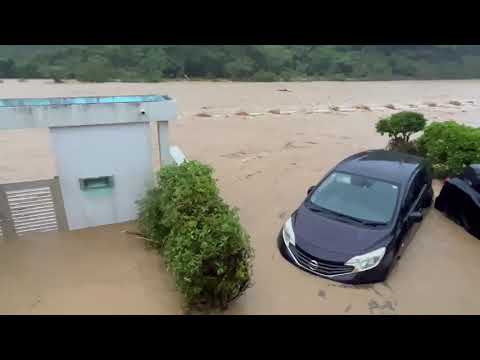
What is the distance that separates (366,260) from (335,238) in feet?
1.49

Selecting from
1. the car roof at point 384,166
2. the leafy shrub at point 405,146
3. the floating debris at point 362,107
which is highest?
the car roof at point 384,166

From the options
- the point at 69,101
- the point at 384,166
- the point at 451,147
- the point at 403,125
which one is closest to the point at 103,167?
the point at 69,101

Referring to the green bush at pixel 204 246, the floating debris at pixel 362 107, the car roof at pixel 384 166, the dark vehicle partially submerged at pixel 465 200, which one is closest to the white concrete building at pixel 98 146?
the green bush at pixel 204 246

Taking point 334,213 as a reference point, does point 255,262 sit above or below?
below

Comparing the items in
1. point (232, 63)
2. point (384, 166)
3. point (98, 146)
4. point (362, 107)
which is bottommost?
point (362, 107)

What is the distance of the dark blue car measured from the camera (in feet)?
14.0

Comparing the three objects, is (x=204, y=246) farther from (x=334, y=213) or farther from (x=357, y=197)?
(x=357, y=197)

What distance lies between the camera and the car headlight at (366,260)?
423 centimetres

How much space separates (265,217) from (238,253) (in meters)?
2.80

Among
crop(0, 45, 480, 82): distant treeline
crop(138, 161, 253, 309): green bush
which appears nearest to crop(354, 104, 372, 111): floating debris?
crop(0, 45, 480, 82): distant treeline

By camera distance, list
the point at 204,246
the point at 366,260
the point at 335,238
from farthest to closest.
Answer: the point at 335,238
the point at 366,260
the point at 204,246

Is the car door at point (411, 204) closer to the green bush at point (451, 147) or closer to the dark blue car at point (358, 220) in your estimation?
the dark blue car at point (358, 220)

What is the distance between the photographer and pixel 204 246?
352cm

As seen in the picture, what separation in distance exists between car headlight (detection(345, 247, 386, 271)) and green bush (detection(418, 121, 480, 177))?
15.3ft
